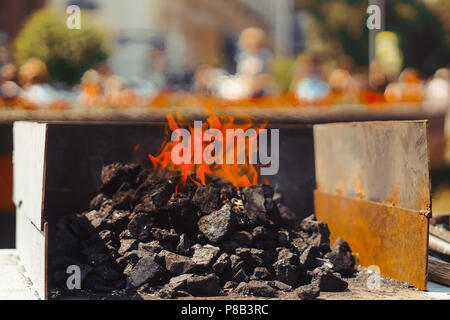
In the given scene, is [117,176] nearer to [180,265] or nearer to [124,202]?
[124,202]

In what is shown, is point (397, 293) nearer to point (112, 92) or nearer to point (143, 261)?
point (143, 261)

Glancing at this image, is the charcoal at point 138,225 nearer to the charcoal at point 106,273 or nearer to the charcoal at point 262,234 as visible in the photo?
the charcoal at point 106,273

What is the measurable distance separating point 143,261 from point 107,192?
811mm

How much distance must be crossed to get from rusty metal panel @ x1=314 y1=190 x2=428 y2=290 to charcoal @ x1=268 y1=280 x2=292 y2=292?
0.71 meters

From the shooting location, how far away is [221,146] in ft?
15.0

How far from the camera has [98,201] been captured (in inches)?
170

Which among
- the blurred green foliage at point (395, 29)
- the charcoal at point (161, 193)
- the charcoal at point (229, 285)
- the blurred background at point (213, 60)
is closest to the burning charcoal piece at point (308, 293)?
the charcoal at point (229, 285)

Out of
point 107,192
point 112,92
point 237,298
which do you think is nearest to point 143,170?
point 107,192

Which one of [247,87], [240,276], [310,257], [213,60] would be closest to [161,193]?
[240,276]

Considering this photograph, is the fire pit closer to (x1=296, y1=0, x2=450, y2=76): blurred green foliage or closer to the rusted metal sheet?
the rusted metal sheet

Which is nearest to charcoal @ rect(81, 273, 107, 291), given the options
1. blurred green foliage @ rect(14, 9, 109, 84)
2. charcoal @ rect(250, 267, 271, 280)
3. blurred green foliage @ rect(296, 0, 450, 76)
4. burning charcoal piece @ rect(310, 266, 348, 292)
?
charcoal @ rect(250, 267, 271, 280)

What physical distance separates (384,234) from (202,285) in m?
1.23

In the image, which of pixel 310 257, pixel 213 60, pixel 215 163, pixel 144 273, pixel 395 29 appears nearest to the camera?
pixel 144 273

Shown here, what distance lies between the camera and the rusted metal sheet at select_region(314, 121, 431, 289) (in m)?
3.65
